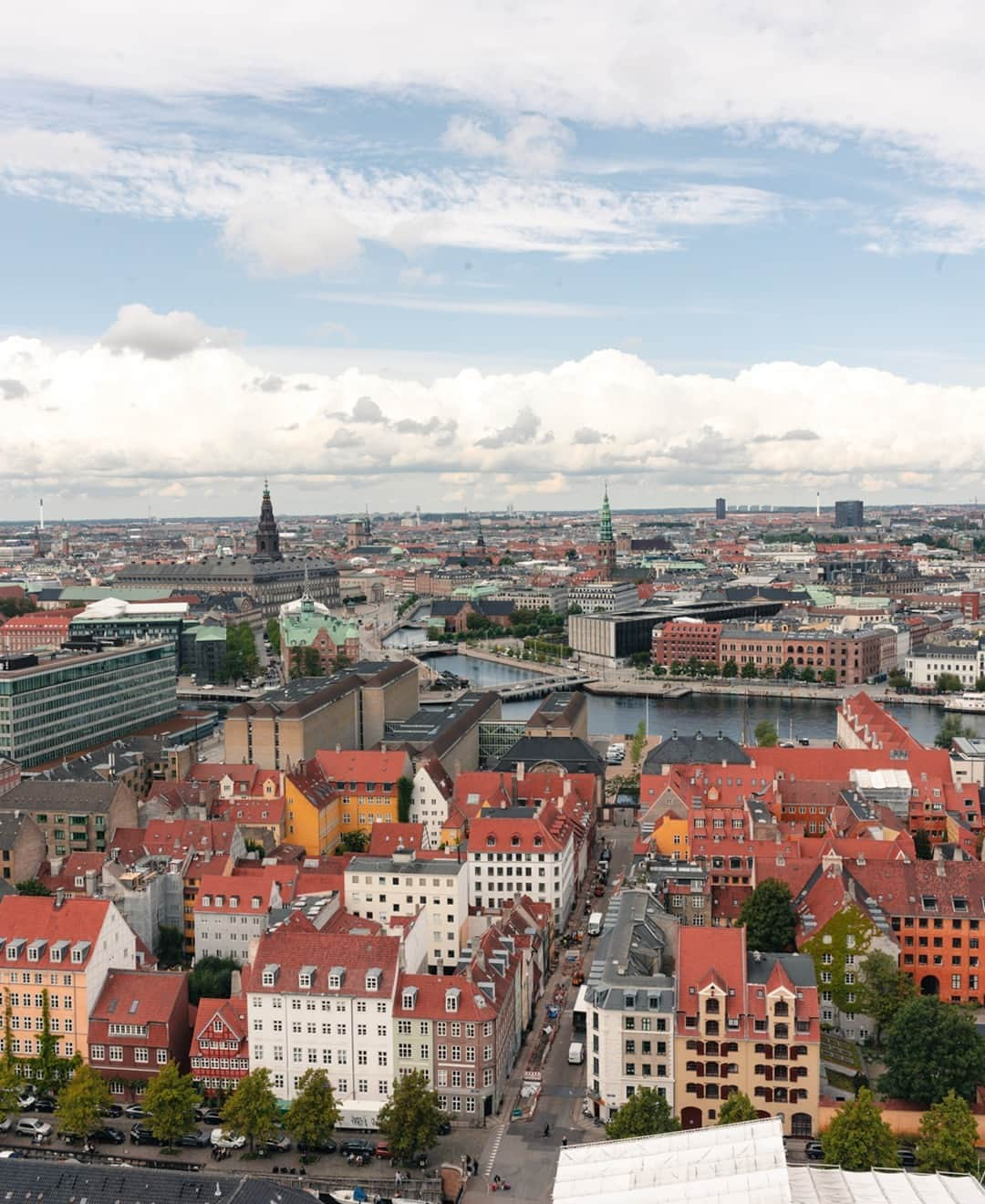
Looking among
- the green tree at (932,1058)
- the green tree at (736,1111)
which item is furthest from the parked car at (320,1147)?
the green tree at (932,1058)

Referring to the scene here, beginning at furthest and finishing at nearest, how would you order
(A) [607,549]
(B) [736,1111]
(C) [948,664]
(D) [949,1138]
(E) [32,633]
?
(A) [607,549], (E) [32,633], (C) [948,664], (B) [736,1111], (D) [949,1138]

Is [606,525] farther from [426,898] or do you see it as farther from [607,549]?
[426,898]

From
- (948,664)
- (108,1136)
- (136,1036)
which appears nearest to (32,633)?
(948,664)

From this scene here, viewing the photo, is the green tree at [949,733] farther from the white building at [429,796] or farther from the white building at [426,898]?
the white building at [426,898]

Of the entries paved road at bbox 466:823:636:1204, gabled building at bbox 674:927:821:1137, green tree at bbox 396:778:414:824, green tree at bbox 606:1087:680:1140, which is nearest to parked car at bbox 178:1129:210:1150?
paved road at bbox 466:823:636:1204

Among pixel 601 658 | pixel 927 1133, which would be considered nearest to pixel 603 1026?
pixel 927 1133

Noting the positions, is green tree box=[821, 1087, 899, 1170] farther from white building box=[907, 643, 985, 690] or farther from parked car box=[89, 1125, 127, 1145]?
white building box=[907, 643, 985, 690]

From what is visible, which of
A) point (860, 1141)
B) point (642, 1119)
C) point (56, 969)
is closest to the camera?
point (860, 1141)

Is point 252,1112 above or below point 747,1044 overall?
below

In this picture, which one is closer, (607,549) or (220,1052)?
(220,1052)
